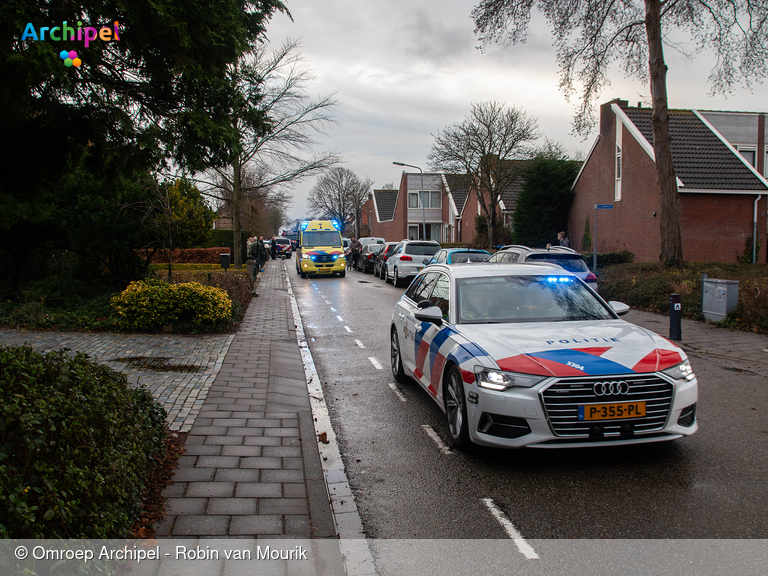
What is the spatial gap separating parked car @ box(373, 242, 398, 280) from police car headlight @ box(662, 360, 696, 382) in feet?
72.0

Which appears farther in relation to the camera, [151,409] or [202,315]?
[202,315]

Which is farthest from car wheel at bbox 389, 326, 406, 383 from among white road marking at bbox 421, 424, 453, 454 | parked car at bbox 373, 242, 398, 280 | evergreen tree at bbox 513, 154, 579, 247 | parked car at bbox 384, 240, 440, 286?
evergreen tree at bbox 513, 154, 579, 247

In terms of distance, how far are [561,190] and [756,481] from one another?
98.7ft

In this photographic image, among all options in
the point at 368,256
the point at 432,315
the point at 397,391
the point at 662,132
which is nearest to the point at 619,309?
the point at 432,315

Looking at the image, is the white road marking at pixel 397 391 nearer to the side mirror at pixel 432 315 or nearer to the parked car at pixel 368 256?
the side mirror at pixel 432 315

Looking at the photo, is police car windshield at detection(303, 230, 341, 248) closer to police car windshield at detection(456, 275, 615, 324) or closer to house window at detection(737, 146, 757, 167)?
house window at detection(737, 146, 757, 167)

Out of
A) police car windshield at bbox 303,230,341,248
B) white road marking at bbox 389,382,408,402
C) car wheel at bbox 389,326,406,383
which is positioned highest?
police car windshield at bbox 303,230,341,248

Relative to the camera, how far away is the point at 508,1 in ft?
60.3

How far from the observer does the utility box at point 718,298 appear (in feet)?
38.9

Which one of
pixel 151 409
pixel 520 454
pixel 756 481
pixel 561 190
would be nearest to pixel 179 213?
pixel 151 409

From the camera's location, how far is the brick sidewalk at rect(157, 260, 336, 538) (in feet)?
11.6

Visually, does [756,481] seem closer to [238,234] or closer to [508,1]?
[508,1]

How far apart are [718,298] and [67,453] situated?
1242 cm

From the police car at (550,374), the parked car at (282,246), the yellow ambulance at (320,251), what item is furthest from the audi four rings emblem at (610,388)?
the parked car at (282,246)
